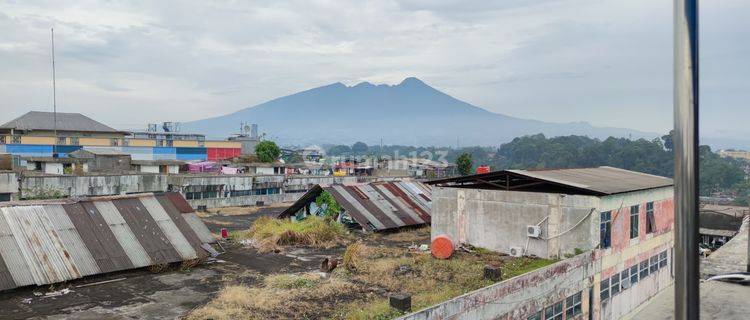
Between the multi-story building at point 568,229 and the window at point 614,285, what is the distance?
0.05 meters

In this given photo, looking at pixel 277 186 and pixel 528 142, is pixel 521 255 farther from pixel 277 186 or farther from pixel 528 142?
pixel 528 142

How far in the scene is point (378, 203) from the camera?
96.0 ft

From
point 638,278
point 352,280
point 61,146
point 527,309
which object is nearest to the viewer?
point 527,309

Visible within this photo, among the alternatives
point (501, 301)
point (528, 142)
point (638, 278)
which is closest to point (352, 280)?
point (501, 301)

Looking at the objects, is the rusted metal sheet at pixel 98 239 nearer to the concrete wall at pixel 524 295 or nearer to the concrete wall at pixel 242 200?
the concrete wall at pixel 524 295

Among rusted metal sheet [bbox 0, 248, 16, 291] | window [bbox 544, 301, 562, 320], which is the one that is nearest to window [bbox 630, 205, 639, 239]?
window [bbox 544, 301, 562, 320]

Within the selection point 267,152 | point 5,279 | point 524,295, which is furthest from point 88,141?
point 524,295

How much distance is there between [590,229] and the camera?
17.7m

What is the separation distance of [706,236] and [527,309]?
97.6 feet

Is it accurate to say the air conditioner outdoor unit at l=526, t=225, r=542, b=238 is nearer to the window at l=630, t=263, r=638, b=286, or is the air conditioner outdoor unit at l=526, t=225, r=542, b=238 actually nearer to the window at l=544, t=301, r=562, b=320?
the window at l=544, t=301, r=562, b=320

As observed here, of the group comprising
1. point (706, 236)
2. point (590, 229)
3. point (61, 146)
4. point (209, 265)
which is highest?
point (61, 146)

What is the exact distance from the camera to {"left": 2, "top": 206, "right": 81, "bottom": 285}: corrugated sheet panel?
46.9ft

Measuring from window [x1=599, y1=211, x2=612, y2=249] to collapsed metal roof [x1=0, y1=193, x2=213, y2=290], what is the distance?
1469cm

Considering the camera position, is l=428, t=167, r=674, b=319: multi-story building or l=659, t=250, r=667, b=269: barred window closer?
l=428, t=167, r=674, b=319: multi-story building
